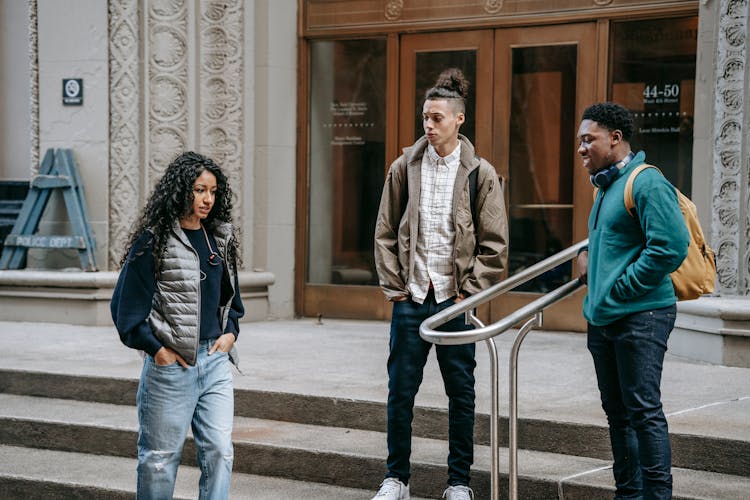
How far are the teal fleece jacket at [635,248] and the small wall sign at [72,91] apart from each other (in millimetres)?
6521

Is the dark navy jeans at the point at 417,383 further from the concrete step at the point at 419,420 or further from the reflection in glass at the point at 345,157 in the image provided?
the reflection in glass at the point at 345,157

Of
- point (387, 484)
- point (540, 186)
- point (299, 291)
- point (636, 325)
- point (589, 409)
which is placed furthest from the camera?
point (299, 291)

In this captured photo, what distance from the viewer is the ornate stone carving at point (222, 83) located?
9.60m

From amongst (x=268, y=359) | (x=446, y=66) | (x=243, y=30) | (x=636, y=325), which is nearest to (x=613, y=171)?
(x=636, y=325)

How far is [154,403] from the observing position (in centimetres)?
412

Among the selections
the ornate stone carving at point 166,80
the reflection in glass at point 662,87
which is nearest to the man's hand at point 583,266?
the reflection in glass at point 662,87

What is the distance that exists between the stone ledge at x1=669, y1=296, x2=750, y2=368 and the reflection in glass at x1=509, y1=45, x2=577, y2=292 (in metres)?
1.68

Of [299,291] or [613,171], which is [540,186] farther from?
[613,171]

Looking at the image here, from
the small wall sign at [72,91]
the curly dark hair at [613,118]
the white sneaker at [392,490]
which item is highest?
the small wall sign at [72,91]

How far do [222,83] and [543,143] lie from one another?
119 inches

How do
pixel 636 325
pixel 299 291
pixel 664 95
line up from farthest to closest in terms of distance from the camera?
pixel 299 291, pixel 664 95, pixel 636 325

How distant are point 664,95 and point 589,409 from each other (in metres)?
3.72

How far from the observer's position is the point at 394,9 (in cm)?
957

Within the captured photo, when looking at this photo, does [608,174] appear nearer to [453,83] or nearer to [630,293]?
[630,293]
